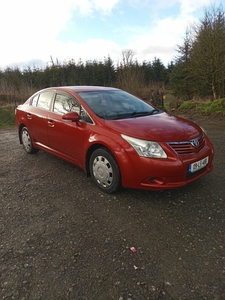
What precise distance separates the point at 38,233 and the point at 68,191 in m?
1.01

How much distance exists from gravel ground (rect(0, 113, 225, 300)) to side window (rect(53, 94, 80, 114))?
3.91 feet

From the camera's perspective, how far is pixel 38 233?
2533mm

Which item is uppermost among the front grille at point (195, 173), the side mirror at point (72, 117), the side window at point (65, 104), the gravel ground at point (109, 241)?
the side window at point (65, 104)

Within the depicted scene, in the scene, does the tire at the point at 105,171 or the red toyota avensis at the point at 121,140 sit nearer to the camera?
the red toyota avensis at the point at 121,140

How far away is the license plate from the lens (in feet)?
9.66

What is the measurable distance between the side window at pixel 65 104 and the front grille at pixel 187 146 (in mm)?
1640

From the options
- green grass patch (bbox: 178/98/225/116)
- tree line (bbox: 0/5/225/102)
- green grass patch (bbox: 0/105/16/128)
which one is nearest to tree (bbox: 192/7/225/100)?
tree line (bbox: 0/5/225/102)

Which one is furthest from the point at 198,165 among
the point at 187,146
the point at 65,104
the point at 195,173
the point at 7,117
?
the point at 7,117

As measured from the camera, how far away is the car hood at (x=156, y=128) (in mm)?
2924

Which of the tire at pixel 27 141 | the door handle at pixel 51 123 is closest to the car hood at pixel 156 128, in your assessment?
the door handle at pixel 51 123

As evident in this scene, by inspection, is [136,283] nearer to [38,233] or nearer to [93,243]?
[93,243]

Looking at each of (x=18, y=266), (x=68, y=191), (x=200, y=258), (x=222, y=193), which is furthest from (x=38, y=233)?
(x=222, y=193)

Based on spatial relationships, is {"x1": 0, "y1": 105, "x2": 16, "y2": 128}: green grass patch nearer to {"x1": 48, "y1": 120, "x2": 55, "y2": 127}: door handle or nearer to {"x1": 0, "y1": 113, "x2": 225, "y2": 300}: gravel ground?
{"x1": 48, "y1": 120, "x2": 55, "y2": 127}: door handle

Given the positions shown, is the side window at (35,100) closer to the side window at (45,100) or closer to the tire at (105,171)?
the side window at (45,100)
